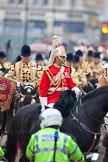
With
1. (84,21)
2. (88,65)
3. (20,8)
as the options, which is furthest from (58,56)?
(84,21)

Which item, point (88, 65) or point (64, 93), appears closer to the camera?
point (64, 93)

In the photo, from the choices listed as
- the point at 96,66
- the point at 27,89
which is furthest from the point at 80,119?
the point at 96,66

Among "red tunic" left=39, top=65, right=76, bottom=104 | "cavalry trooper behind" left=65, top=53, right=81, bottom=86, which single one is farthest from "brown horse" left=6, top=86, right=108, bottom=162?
"cavalry trooper behind" left=65, top=53, right=81, bottom=86

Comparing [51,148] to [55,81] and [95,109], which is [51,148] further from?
[55,81]

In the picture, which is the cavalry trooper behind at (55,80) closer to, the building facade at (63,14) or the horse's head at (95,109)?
the horse's head at (95,109)

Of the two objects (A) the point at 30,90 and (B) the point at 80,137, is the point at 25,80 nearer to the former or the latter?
(A) the point at 30,90

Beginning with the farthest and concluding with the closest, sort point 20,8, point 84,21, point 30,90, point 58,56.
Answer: point 84,21 < point 20,8 < point 30,90 < point 58,56

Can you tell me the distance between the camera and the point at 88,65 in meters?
25.2

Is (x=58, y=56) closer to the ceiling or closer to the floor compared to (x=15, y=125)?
closer to the ceiling

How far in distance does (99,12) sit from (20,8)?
47.9ft

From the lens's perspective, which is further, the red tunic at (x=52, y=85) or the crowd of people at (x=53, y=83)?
the red tunic at (x=52, y=85)

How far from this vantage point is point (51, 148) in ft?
30.5

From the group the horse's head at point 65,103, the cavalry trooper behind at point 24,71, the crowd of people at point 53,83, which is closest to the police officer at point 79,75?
the crowd of people at point 53,83

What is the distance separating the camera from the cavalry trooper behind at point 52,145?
9312 millimetres
